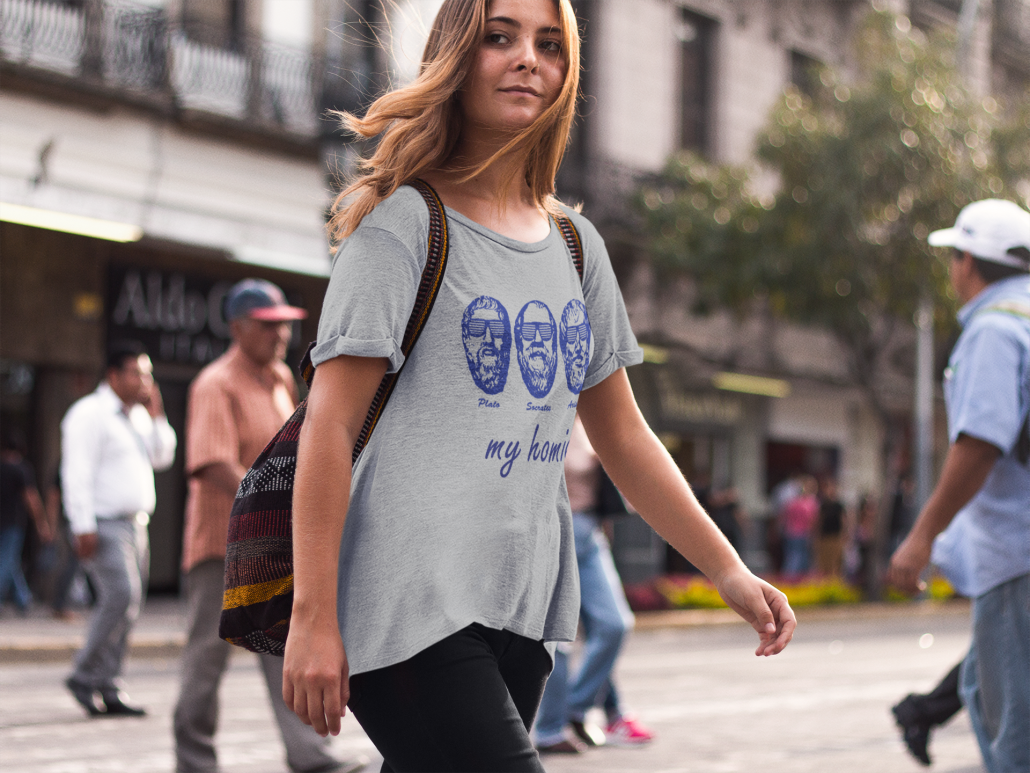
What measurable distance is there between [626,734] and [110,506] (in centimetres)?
318

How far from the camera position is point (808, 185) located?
20.3 meters

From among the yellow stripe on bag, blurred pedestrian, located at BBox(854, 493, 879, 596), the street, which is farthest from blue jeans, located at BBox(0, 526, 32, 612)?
the yellow stripe on bag

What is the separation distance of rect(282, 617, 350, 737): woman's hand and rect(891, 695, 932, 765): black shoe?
3702mm

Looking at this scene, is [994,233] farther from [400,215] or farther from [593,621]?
[593,621]

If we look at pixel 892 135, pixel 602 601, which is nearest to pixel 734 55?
pixel 892 135

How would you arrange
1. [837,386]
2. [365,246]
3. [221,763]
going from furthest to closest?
[837,386]
[221,763]
[365,246]

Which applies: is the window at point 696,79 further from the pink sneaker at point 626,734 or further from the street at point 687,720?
the pink sneaker at point 626,734

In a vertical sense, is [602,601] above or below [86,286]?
below

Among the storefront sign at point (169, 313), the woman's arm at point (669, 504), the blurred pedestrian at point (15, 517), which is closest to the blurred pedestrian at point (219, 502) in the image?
the woman's arm at point (669, 504)

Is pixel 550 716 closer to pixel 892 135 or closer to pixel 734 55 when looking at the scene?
pixel 892 135

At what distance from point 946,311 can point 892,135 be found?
9.14 feet

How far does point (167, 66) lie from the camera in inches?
624

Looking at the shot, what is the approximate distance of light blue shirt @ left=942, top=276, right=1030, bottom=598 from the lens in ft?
12.4

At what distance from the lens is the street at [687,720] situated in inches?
250
